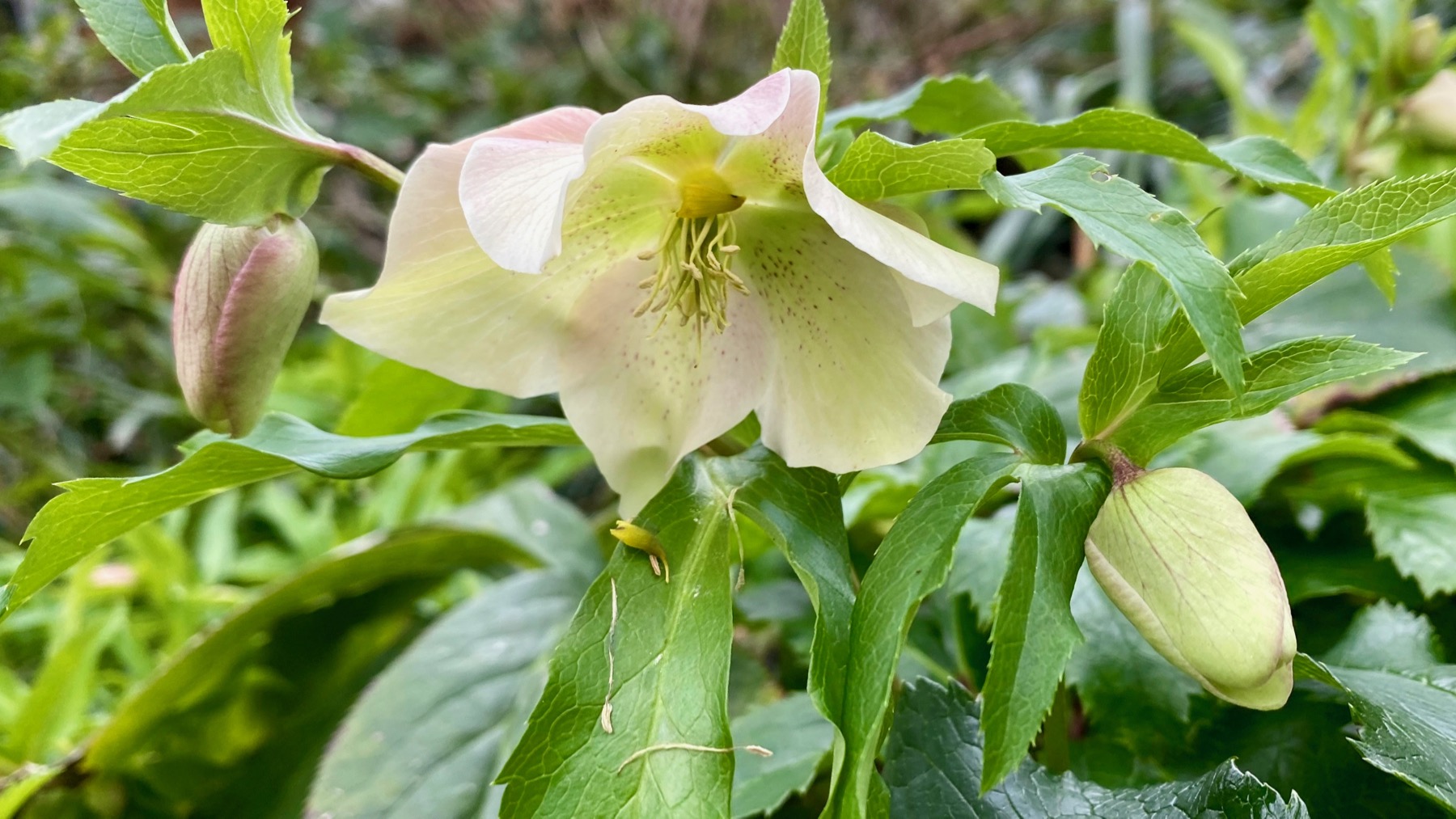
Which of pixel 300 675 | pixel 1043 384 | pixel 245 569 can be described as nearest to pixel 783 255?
pixel 1043 384

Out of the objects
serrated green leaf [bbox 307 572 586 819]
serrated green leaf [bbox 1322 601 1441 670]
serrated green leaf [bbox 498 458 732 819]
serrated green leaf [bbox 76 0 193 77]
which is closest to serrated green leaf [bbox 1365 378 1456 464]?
serrated green leaf [bbox 1322 601 1441 670]

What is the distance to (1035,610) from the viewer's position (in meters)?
0.32

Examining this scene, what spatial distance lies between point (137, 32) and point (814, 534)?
1.26ft

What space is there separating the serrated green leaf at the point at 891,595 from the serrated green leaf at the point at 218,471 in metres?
0.19

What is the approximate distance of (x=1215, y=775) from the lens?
0.34m

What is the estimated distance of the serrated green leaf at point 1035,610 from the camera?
0.30 metres

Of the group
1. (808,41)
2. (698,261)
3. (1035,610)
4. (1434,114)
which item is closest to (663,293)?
(698,261)

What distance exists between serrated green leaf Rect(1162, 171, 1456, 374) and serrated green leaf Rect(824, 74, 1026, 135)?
0.19 m

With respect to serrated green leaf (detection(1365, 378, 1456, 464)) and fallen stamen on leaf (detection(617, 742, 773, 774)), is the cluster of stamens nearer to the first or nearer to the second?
fallen stamen on leaf (detection(617, 742, 773, 774))

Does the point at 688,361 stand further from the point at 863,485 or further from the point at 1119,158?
the point at 1119,158

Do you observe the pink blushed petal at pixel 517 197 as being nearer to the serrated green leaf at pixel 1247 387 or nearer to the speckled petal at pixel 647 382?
the speckled petal at pixel 647 382

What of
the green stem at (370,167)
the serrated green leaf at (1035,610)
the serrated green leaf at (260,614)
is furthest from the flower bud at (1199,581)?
the serrated green leaf at (260,614)

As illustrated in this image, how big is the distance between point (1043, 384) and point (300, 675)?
75 cm

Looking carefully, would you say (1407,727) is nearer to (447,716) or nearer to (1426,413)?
(1426,413)
